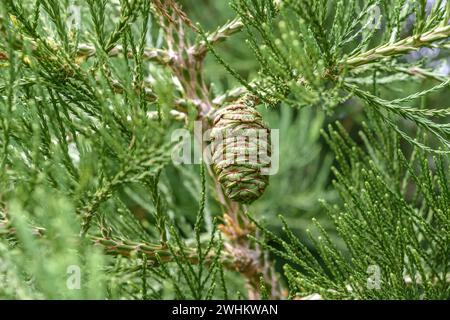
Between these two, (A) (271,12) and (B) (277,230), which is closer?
(A) (271,12)

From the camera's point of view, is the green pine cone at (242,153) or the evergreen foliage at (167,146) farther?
the green pine cone at (242,153)

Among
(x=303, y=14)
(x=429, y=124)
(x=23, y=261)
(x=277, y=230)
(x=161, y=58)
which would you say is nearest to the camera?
(x=23, y=261)

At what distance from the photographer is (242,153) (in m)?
0.91

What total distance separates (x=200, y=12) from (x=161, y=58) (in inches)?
55.8

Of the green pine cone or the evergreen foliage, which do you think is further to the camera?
the green pine cone

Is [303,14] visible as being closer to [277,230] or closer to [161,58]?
[161,58]

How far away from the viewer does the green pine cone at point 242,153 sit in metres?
0.91

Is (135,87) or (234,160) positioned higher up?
(135,87)

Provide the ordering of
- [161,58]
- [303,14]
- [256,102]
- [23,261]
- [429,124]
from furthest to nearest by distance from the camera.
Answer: [161,58], [256,102], [429,124], [303,14], [23,261]

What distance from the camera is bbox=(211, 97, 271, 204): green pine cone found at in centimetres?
91

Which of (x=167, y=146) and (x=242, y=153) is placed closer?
(x=167, y=146)

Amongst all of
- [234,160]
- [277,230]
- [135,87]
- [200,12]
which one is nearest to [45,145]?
[135,87]
